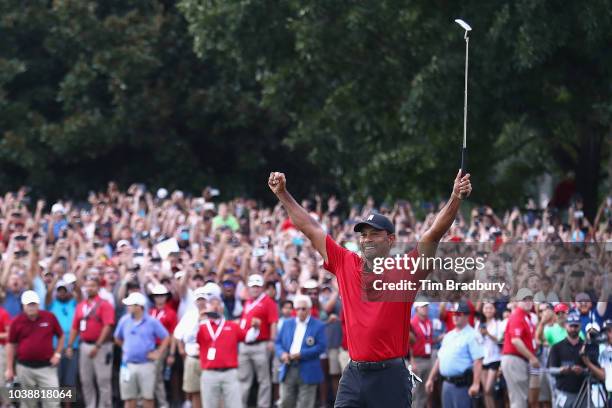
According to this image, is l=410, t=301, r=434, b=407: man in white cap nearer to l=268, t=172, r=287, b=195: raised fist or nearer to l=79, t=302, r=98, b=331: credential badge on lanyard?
l=79, t=302, r=98, b=331: credential badge on lanyard

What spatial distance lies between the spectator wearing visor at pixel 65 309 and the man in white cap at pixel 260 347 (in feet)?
7.74

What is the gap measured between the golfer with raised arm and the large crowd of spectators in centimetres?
685

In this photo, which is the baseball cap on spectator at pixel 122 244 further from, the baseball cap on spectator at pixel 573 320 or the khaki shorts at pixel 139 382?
the baseball cap on spectator at pixel 573 320

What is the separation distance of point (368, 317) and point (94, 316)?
1077cm

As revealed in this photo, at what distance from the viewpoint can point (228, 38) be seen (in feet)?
88.5

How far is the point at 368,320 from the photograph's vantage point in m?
9.45

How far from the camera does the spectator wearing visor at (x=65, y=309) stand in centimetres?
2012

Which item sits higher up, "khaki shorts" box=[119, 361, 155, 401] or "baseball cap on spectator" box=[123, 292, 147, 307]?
"baseball cap on spectator" box=[123, 292, 147, 307]

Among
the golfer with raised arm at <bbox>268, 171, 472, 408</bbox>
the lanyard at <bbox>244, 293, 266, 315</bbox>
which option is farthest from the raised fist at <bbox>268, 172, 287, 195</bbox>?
the lanyard at <bbox>244, 293, 266, 315</bbox>

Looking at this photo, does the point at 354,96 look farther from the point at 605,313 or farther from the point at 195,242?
the point at 605,313

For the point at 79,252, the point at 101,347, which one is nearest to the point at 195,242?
the point at 79,252

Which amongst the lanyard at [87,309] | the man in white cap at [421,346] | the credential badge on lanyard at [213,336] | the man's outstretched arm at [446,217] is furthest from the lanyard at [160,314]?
the man's outstretched arm at [446,217]

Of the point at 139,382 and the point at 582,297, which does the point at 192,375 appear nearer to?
the point at 139,382

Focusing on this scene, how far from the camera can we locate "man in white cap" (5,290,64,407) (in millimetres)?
18641
